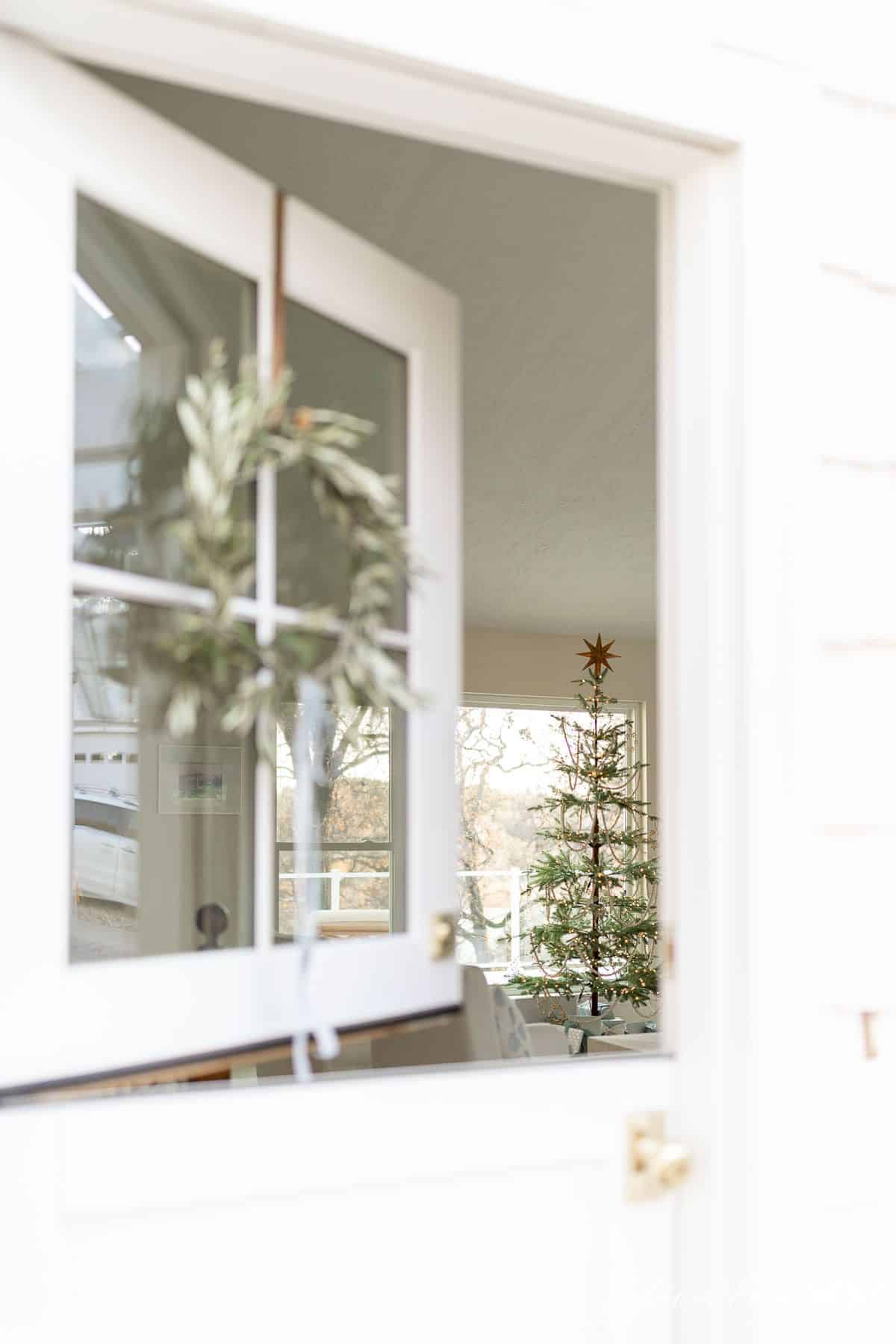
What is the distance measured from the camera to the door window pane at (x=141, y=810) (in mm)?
1657

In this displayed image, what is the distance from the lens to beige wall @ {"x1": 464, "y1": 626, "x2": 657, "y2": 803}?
7719mm

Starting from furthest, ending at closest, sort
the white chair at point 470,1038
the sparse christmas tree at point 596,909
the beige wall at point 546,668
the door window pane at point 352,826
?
the beige wall at point 546,668
the sparse christmas tree at point 596,909
the white chair at point 470,1038
the door window pane at point 352,826

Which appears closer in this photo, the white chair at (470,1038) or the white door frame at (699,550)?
the white door frame at (699,550)

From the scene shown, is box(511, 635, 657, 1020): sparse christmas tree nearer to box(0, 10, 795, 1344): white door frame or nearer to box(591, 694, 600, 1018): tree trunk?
box(591, 694, 600, 1018): tree trunk

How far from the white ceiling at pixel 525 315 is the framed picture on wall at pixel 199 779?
1.48 meters

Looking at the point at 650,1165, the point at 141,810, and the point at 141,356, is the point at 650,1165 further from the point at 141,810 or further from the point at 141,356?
the point at 141,810

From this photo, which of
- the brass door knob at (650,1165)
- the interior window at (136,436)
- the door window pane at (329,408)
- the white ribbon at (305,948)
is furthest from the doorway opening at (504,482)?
the brass door knob at (650,1165)

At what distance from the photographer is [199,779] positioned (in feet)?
12.0

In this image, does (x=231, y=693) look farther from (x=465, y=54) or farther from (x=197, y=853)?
(x=197, y=853)

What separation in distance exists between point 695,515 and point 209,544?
646mm

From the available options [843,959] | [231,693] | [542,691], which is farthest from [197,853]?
[542,691]

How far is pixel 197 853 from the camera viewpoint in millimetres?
2844

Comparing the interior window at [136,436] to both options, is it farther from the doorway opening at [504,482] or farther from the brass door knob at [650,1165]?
the brass door knob at [650,1165]

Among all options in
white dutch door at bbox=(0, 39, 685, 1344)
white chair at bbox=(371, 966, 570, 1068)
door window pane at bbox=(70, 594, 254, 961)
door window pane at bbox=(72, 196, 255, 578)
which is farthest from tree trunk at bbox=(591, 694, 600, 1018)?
door window pane at bbox=(72, 196, 255, 578)
